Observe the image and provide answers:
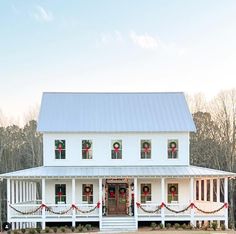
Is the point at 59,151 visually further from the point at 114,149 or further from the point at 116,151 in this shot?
the point at 116,151

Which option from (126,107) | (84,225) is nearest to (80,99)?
(126,107)

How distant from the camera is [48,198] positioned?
36594mm

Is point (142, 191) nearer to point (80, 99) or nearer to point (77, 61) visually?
point (80, 99)

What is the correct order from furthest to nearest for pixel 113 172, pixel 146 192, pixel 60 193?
pixel 146 192 → pixel 60 193 → pixel 113 172

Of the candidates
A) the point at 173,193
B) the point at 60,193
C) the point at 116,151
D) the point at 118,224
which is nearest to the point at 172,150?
the point at 173,193

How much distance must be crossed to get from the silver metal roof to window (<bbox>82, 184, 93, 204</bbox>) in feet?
12.8

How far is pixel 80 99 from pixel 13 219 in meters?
11.8

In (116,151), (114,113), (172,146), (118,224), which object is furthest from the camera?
(114,113)

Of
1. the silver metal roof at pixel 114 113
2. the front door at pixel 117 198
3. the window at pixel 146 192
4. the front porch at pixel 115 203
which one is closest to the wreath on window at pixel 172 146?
the silver metal roof at pixel 114 113

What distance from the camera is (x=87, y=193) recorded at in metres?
36.7

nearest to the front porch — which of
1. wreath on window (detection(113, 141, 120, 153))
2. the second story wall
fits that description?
the second story wall

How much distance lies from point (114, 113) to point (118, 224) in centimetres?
954

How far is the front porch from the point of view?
110 feet

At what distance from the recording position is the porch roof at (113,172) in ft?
110
